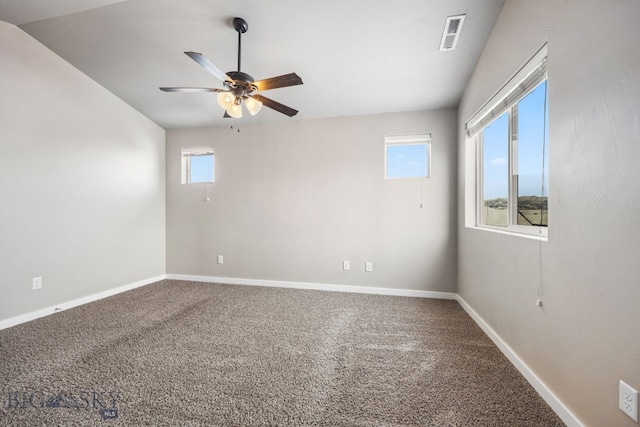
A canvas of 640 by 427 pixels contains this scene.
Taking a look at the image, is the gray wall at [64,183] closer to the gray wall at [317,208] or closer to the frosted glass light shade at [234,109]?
the gray wall at [317,208]

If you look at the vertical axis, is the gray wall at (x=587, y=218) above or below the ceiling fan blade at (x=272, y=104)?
below

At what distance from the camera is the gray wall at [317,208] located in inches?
130

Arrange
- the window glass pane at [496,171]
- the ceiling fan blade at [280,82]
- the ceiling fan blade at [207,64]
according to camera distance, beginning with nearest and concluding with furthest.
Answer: the ceiling fan blade at [207,64], the ceiling fan blade at [280,82], the window glass pane at [496,171]

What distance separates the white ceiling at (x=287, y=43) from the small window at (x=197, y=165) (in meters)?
0.98

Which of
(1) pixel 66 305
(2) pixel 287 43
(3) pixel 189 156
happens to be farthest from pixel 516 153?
(1) pixel 66 305

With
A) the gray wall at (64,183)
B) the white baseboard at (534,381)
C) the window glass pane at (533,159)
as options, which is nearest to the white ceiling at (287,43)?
the gray wall at (64,183)

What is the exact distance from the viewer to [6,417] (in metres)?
1.32

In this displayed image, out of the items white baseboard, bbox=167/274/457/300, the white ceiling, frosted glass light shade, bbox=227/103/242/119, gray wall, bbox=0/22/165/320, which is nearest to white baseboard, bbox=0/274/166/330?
gray wall, bbox=0/22/165/320

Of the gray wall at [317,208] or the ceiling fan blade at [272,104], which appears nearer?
the ceiling fan blade at [272,104]

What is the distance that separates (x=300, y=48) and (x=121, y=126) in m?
2.70

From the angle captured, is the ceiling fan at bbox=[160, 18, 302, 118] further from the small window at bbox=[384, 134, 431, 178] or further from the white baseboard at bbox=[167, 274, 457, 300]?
the white baseboard at bbox=[167, 274, 457, 300]

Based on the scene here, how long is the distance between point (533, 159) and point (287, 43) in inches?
88.5

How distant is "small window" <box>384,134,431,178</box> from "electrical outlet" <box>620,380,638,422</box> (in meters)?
2.60

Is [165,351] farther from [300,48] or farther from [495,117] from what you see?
[495,117]
